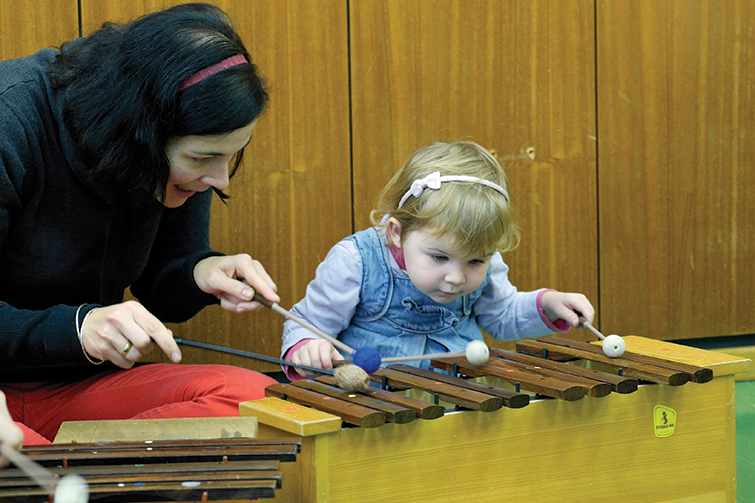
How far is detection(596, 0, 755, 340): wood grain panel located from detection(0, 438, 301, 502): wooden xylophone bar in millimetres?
2058

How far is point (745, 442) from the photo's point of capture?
2352 mm

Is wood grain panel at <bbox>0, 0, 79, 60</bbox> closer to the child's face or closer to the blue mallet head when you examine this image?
the child's face

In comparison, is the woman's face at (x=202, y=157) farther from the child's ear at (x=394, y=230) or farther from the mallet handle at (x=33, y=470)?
the mallet handle at (x=33, y=470)

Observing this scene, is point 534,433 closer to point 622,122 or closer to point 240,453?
point 240,453

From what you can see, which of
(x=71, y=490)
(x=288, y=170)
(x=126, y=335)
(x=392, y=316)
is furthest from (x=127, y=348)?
(x=288, y=170)

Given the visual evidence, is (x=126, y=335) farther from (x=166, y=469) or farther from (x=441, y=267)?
(x=441, y=267)

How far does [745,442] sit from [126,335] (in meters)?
1.87

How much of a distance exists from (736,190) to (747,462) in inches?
49.9

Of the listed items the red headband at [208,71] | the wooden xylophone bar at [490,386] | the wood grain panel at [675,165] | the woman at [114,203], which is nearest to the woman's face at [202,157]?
the woman at [114,203]

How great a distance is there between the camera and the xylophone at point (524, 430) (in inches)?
54.3

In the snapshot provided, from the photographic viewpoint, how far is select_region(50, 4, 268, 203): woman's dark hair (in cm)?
155

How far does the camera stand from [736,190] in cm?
308

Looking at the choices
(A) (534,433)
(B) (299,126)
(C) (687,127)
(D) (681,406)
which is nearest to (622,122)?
(C) (687,127)

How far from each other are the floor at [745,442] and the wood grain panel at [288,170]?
1.39 meters
